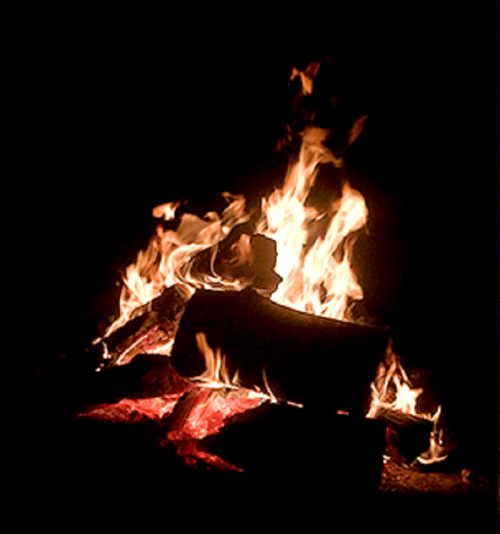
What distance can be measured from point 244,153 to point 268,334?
1993mm

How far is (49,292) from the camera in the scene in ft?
13.5

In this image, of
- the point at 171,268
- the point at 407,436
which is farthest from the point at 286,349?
the point at 171,268

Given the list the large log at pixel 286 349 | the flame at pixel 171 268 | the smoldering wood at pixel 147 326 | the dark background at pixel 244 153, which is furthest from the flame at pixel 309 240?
the smoldering wood at pixel 147 326

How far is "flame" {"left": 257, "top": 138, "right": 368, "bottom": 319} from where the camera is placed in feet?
10.7

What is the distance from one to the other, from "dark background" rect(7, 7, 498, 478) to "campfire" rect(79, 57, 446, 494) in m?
0.23

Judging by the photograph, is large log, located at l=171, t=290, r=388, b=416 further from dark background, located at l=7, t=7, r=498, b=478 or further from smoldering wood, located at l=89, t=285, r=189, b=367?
dark background, located at l=7, t=7, r=498, b=478

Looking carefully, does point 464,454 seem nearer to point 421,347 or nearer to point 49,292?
point 421,347

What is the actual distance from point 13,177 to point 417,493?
3.99 meters

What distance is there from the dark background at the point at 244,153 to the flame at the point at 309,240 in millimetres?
239

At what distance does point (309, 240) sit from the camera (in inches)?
146

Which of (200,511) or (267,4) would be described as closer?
(200,511)

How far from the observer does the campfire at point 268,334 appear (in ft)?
7.88

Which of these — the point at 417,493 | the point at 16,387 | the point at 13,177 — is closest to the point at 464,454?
the point at 417,493

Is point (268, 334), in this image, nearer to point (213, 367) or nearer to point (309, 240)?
point (213, 367)
